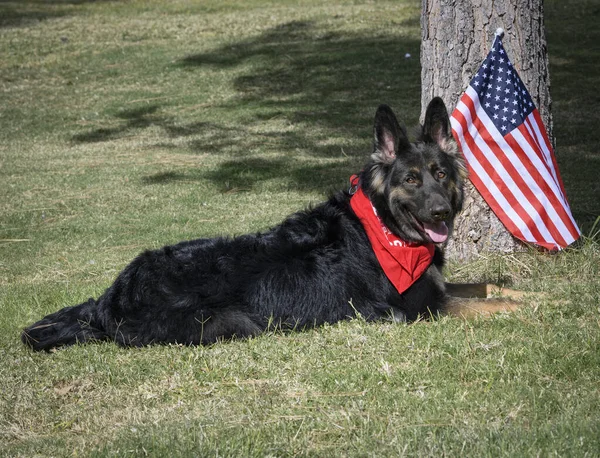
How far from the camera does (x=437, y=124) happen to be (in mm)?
5977

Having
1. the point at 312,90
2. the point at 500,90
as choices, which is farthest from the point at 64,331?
the point at 312,90

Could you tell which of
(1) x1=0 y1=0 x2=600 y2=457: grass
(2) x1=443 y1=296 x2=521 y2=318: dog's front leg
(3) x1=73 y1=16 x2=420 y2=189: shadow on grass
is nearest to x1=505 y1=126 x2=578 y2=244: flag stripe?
(1) x1=0 y1=0 x2=600 y2=457: grass

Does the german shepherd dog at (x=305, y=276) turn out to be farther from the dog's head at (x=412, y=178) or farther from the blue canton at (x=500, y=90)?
the blue canton at (x=500, y=90)

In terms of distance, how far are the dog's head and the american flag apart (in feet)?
3.99

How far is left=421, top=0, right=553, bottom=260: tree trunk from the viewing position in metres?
7.10

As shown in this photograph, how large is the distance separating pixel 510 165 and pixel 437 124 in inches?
55.8

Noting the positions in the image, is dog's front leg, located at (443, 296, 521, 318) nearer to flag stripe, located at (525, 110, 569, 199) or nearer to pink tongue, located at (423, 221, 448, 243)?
pink tongue, located at (423, 221, 448, 243)

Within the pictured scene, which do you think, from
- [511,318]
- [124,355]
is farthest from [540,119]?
[124,355]

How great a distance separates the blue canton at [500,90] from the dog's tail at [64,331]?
3.89 metres

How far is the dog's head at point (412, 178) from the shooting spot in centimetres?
567

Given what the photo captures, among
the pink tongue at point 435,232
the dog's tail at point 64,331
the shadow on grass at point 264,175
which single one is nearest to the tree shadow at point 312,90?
the shadow on grass at point 264,175

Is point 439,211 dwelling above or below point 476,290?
above

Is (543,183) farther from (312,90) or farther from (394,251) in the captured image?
(312,90)

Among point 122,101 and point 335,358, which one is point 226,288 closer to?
point 335,358
